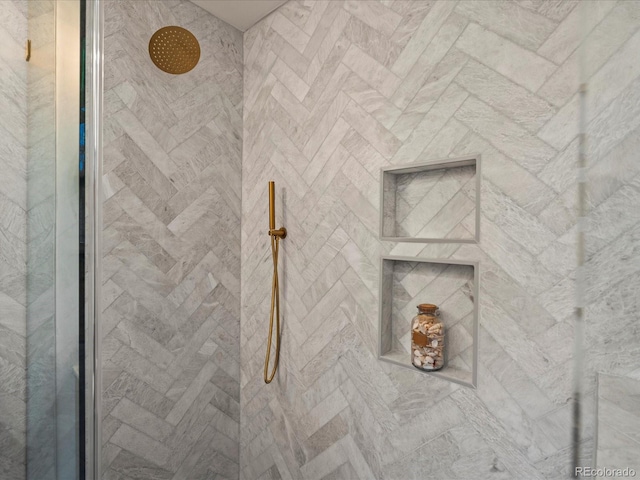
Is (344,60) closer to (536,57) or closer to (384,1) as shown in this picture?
(384,1)

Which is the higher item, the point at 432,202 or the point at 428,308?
the point at 432,202

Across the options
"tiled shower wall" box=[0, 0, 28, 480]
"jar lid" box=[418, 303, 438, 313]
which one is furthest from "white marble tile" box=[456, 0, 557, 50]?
"tiled shower wall" box=[0, 0, 28, 480]

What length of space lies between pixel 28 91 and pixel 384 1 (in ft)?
3.67

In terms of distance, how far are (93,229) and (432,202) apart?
1068 mm

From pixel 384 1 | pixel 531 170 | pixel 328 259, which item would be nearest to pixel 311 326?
pixel 328 259

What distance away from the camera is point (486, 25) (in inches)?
40.3

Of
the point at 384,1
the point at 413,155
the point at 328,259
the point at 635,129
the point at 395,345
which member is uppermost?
the point at 384,1

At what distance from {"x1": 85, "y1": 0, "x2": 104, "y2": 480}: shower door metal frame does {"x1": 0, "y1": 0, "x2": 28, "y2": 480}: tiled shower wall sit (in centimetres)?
15

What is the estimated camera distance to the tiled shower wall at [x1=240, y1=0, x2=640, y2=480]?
527 mm

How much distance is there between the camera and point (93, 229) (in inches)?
43.0

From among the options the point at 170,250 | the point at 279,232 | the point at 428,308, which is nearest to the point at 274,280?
the point at 279,232

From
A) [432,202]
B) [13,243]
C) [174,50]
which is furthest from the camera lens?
[174,50]

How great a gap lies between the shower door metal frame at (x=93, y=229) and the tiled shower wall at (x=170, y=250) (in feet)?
0.18

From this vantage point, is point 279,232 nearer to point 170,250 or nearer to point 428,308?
point 170,250
